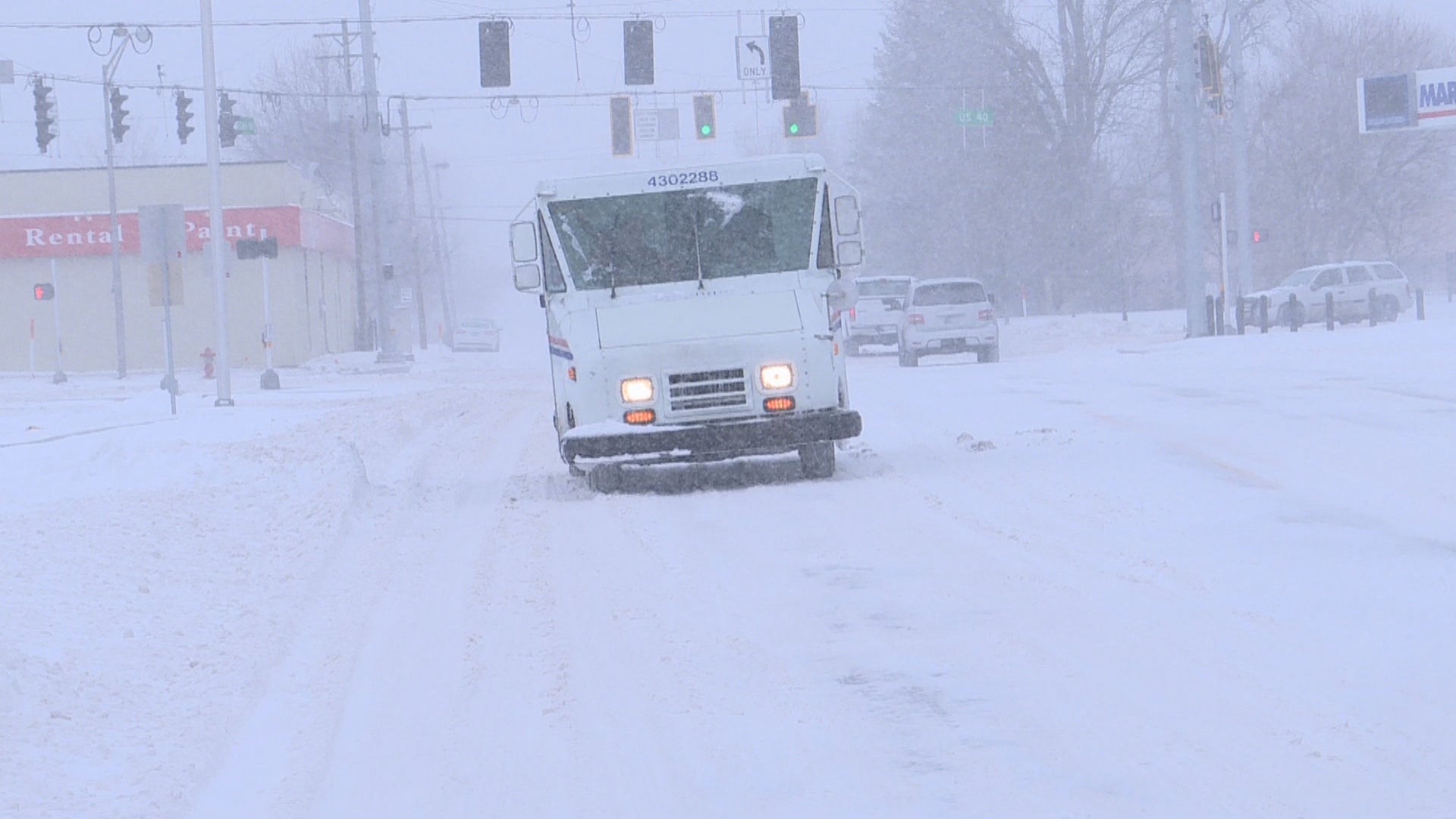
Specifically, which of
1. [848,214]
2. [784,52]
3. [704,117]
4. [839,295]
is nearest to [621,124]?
[704,117]

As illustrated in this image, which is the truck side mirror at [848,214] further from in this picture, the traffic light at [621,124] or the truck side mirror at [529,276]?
the traffic light at [621,124]

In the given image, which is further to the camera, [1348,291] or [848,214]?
[1348,291]

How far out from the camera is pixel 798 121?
3538 cm

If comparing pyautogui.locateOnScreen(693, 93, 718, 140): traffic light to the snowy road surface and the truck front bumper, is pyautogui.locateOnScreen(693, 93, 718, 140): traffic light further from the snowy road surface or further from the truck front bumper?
the truck front bumper

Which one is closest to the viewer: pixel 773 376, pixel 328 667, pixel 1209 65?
pixel 328 667

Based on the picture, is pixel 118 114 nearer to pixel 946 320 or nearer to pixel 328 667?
pixel 946 320

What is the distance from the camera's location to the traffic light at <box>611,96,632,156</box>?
121ft

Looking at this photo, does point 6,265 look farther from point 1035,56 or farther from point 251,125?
point 1035,56

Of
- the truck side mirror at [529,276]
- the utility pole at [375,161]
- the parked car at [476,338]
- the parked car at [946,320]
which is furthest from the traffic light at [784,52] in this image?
the parked car at [476,338]

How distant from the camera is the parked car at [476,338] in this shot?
69875 millimetres

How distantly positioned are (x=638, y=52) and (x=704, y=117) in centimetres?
657

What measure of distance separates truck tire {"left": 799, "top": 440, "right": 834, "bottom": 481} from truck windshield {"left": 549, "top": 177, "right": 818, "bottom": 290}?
139 cm

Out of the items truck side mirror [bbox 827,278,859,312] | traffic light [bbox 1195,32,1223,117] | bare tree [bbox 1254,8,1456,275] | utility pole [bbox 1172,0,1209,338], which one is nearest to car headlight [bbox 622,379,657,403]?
truck side mirror [bbox 827,278,859,312]

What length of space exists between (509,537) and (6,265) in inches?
1865
